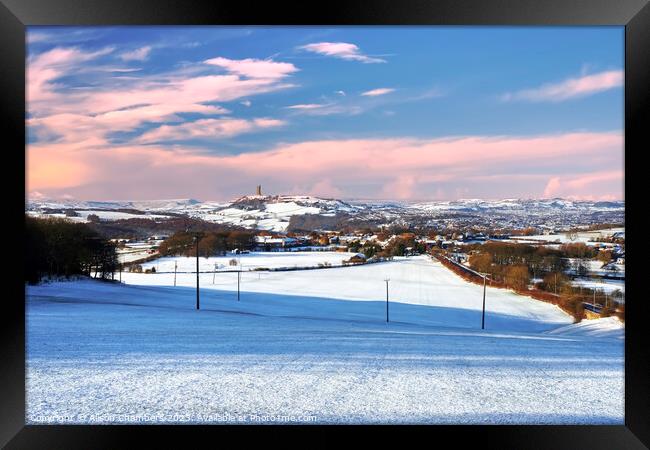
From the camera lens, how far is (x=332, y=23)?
2.98 metres

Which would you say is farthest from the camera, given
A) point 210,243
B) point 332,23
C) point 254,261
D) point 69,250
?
point 254,261

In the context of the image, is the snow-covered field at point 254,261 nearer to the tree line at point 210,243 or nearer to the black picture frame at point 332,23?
the tree line at point 210,243

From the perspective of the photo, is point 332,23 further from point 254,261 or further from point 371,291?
point 254,261

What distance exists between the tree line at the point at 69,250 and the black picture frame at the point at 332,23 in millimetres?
22703

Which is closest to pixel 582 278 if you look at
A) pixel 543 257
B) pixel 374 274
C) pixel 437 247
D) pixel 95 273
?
pixel 543 257

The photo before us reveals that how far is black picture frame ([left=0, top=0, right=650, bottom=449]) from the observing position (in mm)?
2801

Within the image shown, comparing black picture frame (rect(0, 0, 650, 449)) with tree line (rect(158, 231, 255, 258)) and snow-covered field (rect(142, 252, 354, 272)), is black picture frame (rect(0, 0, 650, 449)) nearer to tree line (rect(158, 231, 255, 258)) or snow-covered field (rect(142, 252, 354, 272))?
tree line (rect(158, 231, 255, 258))

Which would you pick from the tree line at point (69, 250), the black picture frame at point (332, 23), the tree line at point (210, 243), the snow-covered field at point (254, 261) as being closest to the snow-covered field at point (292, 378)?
the black picture frame at point (332, 23)

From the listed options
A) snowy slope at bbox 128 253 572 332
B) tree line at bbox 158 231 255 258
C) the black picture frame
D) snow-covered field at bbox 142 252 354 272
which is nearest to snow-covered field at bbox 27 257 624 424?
the black picture frame

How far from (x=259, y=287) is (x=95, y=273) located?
10545 mm

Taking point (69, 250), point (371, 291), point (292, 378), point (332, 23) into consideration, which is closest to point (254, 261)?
point (371, 291)

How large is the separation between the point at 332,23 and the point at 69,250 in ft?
90.5

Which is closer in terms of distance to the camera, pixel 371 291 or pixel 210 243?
pixel 210 243

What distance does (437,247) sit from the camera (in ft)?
139
